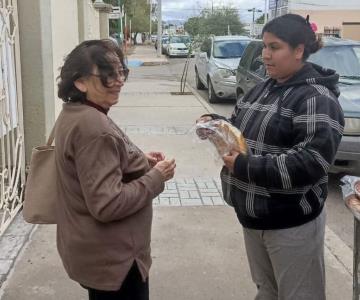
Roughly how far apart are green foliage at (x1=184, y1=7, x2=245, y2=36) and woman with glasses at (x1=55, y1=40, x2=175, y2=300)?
4130cm

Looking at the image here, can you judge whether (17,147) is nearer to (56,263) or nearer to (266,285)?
(56,263)

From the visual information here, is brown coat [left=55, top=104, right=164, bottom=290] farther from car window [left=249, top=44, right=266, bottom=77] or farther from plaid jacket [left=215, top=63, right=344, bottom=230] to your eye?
car window [left=249, top=44, right=266, bottom=77]

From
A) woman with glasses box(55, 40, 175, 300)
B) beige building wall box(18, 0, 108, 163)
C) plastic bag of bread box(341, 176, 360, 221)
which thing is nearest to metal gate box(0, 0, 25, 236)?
beige building wall box(18, 0, 108, 163)

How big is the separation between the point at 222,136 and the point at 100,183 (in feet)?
2.09

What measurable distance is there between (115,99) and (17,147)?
2.94 meters

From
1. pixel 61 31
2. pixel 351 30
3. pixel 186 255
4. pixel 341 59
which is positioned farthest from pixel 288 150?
pixel 351 30

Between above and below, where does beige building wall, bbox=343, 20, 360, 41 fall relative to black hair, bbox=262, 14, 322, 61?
below

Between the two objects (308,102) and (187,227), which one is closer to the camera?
(308,102)

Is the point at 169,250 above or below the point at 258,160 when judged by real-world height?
below

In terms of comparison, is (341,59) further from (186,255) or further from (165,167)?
(165,167)

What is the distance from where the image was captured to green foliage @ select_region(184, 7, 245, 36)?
4506 centimetres

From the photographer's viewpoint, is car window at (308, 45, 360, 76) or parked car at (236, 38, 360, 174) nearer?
parked car at (236, 38, 360, 174)

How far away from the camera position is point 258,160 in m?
2.15

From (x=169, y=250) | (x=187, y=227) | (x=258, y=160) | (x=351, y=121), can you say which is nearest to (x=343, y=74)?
(x=351, y=121)
